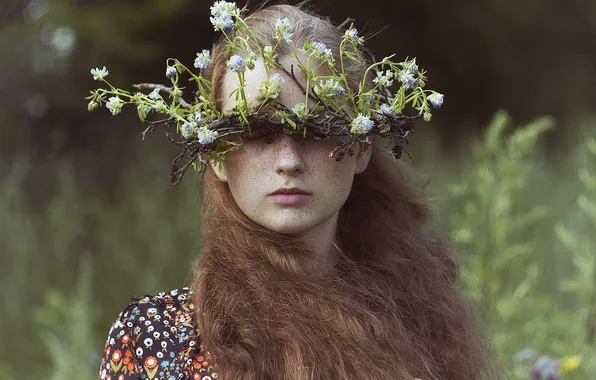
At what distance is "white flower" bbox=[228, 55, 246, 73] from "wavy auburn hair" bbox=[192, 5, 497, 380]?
0.37 feet

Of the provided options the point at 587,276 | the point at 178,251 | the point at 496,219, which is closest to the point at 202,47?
the point at 178,251

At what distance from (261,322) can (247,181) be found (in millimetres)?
223

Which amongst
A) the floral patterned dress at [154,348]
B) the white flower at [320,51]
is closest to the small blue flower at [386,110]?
the white flower at [320,51]

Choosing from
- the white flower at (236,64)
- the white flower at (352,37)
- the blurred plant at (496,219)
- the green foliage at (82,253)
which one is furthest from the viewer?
the green foliage at (82,253)

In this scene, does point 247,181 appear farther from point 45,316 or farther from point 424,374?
point 45,316

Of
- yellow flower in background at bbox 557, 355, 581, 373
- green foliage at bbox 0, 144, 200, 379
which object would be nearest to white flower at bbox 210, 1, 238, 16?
yellow flower in background at bbox 557, 355, 581, 373

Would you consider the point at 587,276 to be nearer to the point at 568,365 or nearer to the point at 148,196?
the point at 568,365

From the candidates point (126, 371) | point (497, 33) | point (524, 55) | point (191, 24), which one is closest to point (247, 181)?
point (126, 371)

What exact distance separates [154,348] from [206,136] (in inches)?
13.7

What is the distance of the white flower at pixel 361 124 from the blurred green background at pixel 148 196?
67 centimetres

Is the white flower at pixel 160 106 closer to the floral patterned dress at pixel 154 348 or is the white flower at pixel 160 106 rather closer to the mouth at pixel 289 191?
the mouth at pixel 289 191

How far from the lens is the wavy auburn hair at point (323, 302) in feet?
3.82

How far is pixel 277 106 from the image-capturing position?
1.15 m

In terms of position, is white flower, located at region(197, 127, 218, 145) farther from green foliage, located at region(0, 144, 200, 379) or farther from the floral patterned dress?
green foliage, located at region(0, 144, 200, 379)
